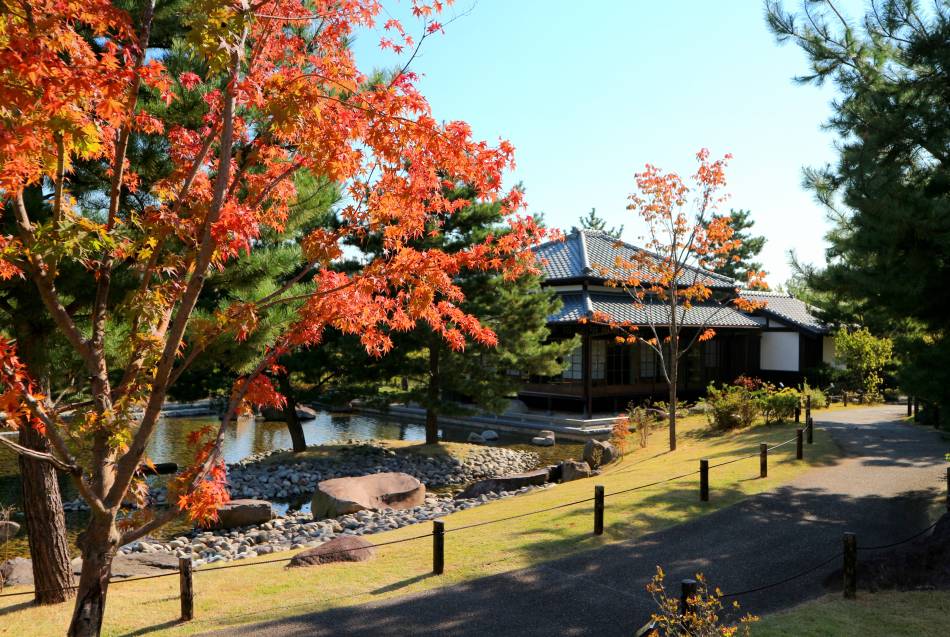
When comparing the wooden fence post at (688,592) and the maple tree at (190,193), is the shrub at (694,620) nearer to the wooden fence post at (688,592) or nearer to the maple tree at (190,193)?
the wooden fence post at (688,592)

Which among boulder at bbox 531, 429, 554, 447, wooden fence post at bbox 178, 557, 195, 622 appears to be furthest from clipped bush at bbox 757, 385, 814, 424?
wooden fence post at bbox 178, 557, 195, 622

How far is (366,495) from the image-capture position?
538 inches

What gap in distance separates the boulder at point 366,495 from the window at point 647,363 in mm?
13376

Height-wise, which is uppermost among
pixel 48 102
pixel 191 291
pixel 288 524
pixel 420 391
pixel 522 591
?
pixel 48 102

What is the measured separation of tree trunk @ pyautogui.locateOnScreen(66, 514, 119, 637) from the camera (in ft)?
15.7

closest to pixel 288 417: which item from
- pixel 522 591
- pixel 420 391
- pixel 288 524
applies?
pixel 420 391

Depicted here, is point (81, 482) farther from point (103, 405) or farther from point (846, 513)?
point (846, 513)

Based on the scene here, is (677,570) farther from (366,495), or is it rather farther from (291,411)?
(291,411)

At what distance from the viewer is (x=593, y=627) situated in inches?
243

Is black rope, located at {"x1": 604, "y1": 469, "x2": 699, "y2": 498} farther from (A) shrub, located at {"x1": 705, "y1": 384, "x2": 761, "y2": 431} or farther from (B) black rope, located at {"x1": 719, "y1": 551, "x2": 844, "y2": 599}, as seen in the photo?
(A) shrub, located at {"x1": 705, "y1": 384, "x2": 761, "y2": 431}

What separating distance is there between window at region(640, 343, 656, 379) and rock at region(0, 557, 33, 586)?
20816 mm

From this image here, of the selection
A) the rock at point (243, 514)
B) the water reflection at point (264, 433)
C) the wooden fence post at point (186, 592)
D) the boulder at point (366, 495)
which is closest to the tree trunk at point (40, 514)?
the wooden fence post at point (186, 592)

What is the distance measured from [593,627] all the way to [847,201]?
228 inches

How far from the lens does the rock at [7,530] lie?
11.2 metres
